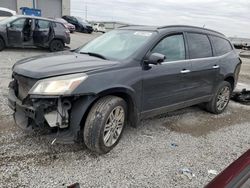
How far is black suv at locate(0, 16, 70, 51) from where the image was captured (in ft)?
38.2

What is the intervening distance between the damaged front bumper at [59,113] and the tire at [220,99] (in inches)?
128

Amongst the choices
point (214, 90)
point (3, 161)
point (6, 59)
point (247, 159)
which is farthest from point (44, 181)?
point (6, 59)

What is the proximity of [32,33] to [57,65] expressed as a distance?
31.0 feet

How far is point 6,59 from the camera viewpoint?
10398mm

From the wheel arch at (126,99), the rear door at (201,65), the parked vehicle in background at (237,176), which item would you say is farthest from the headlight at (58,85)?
the rear door at (201,65)

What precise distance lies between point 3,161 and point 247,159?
2.82 metres

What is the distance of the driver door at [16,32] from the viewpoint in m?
11.6

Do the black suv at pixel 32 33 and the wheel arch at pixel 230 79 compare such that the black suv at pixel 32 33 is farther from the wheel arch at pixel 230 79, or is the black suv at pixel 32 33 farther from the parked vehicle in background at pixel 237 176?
the parked vehicle in background at pixel 237 176

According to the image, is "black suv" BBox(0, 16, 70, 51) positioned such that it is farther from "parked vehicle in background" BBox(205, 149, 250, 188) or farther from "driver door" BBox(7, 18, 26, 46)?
"parked vehicle in background" BBox(205, 149, 250, 188)

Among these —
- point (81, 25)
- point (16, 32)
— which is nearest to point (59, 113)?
point (16, 32)

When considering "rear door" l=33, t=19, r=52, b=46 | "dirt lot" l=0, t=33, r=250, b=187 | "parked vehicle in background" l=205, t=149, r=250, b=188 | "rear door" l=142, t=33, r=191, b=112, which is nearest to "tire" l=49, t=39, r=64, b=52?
"rear door" l=33, t=19, r=52, b=46

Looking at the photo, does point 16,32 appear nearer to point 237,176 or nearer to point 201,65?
point 201,65

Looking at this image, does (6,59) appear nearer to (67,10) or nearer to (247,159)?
(247,159)

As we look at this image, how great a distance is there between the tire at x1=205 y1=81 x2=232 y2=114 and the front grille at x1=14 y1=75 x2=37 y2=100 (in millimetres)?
3746
